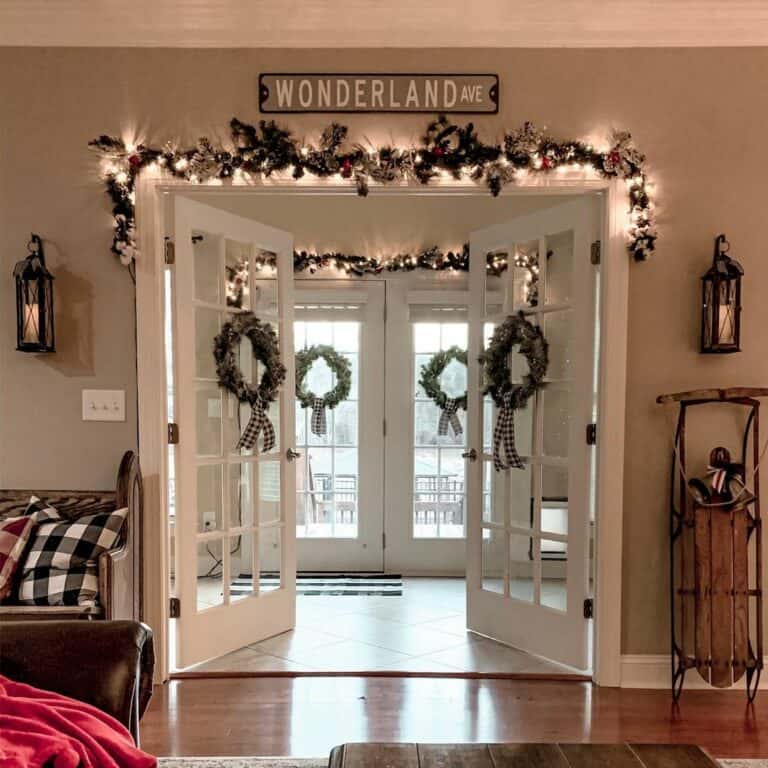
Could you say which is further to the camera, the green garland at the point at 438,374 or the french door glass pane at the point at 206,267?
the green garland at the point at 438,374

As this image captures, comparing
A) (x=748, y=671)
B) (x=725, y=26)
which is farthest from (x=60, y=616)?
(x=725, y=26)

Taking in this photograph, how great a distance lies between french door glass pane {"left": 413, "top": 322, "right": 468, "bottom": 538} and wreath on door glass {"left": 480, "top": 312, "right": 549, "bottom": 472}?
1450mm

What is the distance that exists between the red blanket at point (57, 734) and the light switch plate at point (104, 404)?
1.39m

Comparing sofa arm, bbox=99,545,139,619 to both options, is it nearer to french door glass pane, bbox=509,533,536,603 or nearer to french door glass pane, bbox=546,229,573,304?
french door glass pane, bbox=509,533,536,603

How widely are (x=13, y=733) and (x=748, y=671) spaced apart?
2.69 m

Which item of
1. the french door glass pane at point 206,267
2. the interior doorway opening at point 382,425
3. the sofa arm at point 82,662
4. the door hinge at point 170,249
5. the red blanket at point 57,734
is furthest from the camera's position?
the interior doorway opening at point 382,425

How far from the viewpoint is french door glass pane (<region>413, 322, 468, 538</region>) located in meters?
4.69

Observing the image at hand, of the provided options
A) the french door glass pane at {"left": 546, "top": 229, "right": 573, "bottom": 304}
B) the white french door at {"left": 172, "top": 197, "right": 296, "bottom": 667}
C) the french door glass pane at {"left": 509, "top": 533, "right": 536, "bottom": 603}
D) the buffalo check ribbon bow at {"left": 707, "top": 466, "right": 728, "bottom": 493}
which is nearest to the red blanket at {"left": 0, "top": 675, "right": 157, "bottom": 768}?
the white french door at {"left": 172, "top": 197, "right": 296, "bottom": 667}

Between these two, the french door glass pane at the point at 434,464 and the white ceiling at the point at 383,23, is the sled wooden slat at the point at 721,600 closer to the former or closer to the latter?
the white ceiling at the point at 383,23

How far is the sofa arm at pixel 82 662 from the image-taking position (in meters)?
1.59

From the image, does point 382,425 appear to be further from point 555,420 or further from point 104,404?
point 104,404

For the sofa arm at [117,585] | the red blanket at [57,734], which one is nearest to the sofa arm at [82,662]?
the red blanket at [57,734]

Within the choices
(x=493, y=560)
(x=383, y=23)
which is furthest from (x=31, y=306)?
(x=493, y=560)

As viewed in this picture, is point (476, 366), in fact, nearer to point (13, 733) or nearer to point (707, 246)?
point (707, 246)
